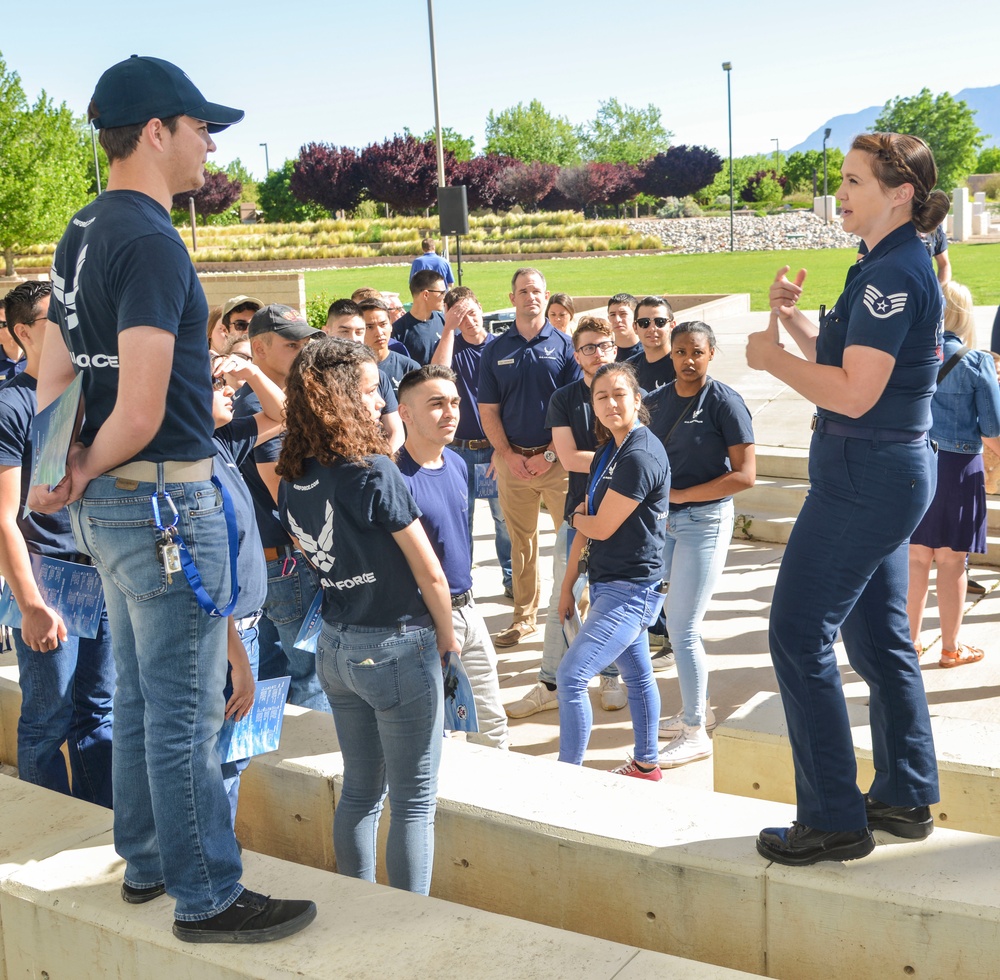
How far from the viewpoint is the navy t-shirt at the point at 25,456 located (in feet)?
12.3

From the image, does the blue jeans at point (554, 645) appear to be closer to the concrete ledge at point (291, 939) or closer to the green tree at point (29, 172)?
the concrete ledge at point (291, 939)

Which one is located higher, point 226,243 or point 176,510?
point 226,243

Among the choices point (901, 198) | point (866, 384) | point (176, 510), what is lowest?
point (176, 510)

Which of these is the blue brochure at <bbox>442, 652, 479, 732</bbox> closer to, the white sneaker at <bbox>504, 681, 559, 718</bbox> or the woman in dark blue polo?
the woman in dark blue polo

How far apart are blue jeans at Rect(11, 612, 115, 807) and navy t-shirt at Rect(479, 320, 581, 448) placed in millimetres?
3484

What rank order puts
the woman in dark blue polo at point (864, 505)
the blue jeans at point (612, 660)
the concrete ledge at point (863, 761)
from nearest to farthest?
the woman in dark blue polo at point (864, 505), the concrete ledge at point (863, 761), the blue jeans at point (612, 660)

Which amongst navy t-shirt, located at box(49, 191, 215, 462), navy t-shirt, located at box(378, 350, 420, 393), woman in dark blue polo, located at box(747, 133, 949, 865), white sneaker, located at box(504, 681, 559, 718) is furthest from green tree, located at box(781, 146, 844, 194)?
navy t-shirt, located at box(49, 191, 215, 462)

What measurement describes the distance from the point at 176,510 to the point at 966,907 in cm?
216

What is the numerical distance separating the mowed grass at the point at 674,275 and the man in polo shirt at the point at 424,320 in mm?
17901

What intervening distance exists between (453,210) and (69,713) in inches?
606

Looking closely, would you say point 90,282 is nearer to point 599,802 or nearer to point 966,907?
point 599,802

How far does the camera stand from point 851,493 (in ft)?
9.18

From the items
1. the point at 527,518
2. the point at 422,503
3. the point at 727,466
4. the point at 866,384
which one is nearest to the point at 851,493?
the point at 866,384

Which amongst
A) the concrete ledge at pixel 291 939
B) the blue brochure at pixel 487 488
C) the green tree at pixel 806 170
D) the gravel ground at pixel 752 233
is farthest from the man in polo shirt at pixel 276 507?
the green tree at pixel 806 170
